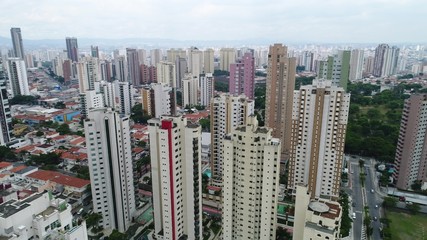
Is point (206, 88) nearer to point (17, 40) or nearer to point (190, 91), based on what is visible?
point (190, 91)

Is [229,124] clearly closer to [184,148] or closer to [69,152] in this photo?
[184,148]

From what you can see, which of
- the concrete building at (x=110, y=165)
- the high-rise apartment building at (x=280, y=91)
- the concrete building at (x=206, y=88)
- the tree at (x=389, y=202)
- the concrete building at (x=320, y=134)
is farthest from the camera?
the concrete building at (x=206, y=88)

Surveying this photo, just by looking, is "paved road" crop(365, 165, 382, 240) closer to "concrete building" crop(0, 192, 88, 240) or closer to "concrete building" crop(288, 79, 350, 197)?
"concrete building" crop(288, 79, 350, 197)

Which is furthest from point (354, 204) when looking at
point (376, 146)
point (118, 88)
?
point (118, 88)

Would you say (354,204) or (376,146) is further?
(376,146)

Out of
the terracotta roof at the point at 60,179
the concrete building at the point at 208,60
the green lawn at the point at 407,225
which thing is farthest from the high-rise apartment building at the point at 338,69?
the concrete building at the point at 208,60

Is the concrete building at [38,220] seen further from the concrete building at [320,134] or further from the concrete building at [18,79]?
the concrete building at [18,79]
